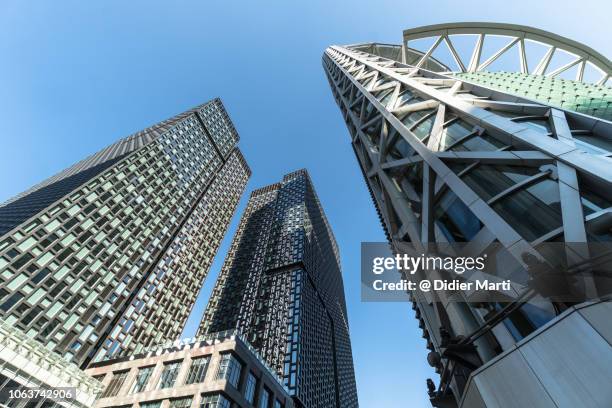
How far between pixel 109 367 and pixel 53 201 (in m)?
38.0

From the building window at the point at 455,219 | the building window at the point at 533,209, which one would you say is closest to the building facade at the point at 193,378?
the building window at the point at 455,219

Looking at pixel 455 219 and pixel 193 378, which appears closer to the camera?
pixel 455 219

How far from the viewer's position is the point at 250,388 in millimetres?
41438

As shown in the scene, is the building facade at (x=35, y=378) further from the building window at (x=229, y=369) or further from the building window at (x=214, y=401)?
the building window at (x=229, y=369)

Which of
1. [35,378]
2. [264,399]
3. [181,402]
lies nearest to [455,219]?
[181,402]

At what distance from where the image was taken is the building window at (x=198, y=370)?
3831 cm

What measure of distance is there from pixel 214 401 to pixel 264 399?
10.4 metres

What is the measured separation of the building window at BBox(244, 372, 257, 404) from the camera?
4005 centimetres

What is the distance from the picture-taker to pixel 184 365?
134ft

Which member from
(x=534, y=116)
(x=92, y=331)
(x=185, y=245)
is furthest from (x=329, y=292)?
(x=534, y=116)

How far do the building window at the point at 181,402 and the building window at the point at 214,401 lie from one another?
5.98ft

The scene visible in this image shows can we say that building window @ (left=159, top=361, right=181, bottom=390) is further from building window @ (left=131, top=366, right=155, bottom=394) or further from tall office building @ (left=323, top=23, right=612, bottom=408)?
tall office building @ (left=323, top=23, right=612, bottom=408)

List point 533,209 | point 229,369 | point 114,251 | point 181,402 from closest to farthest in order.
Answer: point 533,209
point 181,402
point 229,369
point 114,251

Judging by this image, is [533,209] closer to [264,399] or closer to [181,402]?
[181,402]
